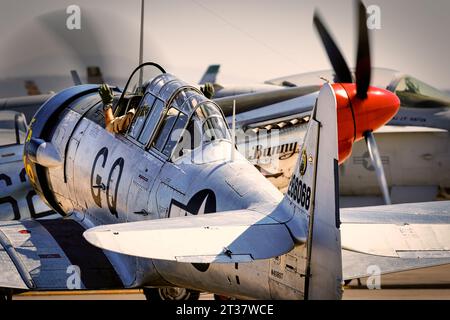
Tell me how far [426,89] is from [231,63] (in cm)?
1337

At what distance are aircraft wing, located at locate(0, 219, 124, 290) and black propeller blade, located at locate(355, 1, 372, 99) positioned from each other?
117 inches

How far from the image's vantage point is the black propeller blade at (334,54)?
10.1m

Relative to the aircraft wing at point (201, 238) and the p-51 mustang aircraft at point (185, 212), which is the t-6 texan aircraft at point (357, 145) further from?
the aircraft wing at point (201, 238)

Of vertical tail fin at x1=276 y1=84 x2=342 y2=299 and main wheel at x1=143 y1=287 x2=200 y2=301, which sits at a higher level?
vertical tail fin at x1=276 y1=84 x2=342 y2=299

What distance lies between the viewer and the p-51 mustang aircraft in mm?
7262

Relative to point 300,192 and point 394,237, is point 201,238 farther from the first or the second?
point 394,237

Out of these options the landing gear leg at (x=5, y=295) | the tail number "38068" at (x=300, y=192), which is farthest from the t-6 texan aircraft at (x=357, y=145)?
the tail number "38068" at (x=300, y=192)

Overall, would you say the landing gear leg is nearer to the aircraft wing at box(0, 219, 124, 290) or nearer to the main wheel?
the aircraft wing at box(0, 219, 124, 290)

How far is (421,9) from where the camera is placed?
2619cm

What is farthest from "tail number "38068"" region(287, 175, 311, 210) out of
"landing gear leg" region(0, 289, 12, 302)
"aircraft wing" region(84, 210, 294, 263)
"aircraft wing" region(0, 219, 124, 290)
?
"landing gear leg" region(0, 289, 12, 302)

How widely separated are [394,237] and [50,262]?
3812mm

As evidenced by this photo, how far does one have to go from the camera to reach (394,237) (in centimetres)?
758

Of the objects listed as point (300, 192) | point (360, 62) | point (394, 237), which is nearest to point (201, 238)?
point (300, 192)
